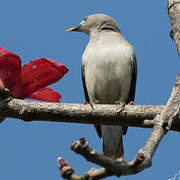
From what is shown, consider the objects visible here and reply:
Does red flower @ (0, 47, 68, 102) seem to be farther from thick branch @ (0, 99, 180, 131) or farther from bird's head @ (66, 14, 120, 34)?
bird's head @ (66, 14, 120, 34)

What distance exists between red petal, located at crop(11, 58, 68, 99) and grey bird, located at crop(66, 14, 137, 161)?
208 cm

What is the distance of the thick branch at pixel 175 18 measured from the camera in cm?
307

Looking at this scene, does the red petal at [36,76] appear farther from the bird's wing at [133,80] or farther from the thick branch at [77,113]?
the bird's wing at [133,80]

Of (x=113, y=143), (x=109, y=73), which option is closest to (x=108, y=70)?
(x=109, y=73)

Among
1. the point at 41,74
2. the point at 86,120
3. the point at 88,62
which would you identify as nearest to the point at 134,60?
the point at 88,62

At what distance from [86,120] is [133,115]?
14.1 inches

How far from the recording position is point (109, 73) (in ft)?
18.2

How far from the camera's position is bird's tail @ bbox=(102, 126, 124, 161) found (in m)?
4.83

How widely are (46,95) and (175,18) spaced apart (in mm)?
1352

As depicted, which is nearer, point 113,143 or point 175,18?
point 175,18

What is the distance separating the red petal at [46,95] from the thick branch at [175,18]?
115 cm

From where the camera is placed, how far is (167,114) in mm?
2373

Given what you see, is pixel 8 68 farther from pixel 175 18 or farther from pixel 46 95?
pixel 175 18

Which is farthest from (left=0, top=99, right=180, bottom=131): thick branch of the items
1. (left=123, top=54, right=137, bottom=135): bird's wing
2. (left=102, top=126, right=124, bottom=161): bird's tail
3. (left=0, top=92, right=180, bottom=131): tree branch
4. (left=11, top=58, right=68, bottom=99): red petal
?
(left=123, top=54, right=137, bottom=135): bird's wing
